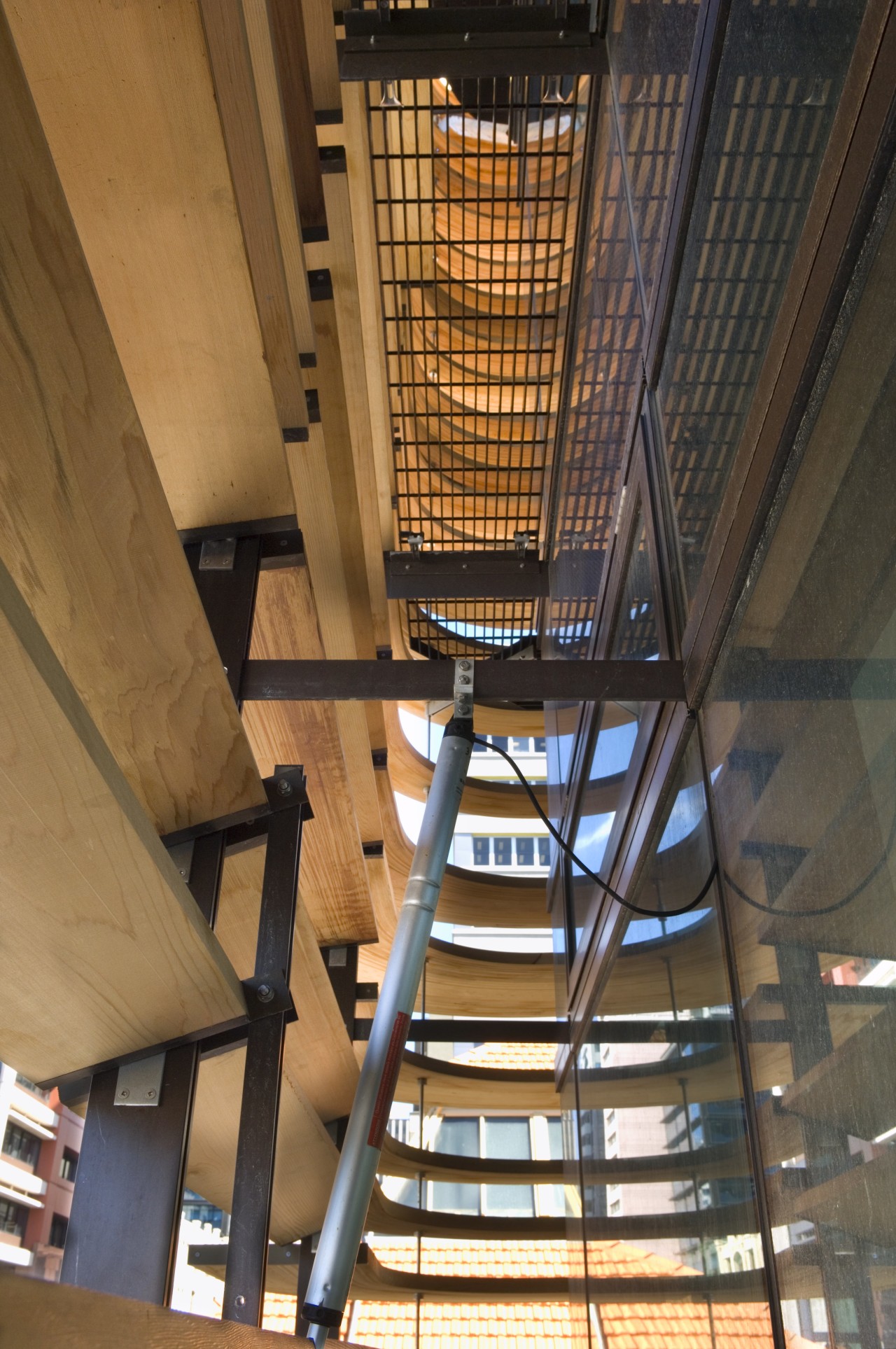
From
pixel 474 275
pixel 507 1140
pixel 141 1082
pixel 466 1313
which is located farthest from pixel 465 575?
pixel 507 1140

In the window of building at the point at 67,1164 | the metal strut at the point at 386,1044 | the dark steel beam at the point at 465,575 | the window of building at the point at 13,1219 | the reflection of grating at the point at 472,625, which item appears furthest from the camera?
the window of building at the point at 67,1164

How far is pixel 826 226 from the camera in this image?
3.97 feet

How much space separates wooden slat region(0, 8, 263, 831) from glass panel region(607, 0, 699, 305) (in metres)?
1.36

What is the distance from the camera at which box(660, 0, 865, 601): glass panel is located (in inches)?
51.5

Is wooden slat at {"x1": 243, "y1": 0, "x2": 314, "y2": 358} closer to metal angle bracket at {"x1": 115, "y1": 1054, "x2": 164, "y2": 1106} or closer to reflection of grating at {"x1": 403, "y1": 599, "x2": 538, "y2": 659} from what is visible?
metal angle bracket at {"x1": 115, "y1": 1054, "x2": 164, "y2": 1106}

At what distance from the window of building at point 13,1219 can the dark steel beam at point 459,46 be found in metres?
23.1

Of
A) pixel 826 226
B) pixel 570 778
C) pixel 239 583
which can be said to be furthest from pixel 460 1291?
pixel 826 226

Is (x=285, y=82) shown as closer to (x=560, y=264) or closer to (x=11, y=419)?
(x=560, y=264)

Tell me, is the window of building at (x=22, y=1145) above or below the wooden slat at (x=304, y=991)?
above

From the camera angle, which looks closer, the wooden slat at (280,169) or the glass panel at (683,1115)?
the glass panel at (683,1115)

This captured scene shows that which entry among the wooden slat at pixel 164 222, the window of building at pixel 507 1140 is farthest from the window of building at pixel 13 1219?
the wooden slat at pixel 164 222

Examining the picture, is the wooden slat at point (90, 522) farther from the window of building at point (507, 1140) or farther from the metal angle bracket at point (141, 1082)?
the window of building at point (507, 1140)

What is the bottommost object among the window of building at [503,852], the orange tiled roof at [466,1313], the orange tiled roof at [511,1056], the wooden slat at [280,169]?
the orange tiled roof at [466,1313]

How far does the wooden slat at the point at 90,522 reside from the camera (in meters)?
1.08
